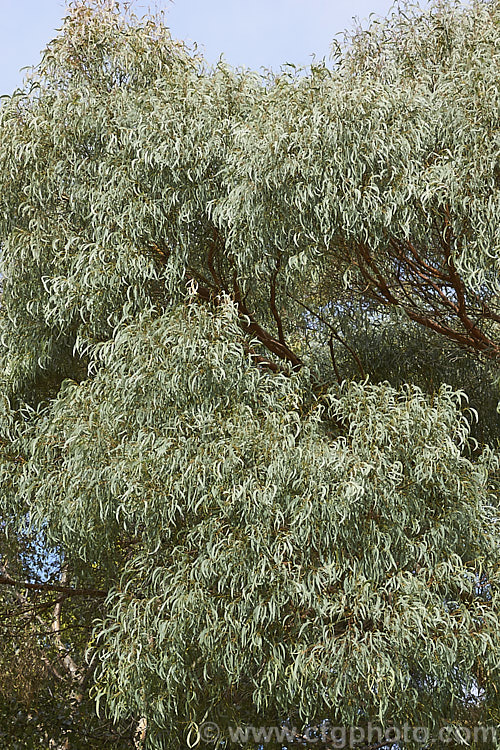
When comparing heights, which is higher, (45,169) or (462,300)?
(45,169)

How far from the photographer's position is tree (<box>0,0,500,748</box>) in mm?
4070

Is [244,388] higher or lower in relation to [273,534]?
higher

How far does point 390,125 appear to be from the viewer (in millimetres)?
4500

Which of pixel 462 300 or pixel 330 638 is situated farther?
pixel 462 300

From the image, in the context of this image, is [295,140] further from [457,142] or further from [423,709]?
[423,709]

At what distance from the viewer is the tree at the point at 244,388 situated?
13.4 ft

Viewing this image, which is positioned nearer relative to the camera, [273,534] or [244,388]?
[273,534]

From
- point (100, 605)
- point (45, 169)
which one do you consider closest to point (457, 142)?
point (45, 169)

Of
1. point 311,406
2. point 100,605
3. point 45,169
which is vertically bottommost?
point 100,605

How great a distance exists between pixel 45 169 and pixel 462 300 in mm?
2645

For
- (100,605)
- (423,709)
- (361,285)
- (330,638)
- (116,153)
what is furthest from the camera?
(100,605)

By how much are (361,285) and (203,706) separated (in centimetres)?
272

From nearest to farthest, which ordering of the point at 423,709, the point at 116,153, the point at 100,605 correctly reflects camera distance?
1. the point at 423,709
2. the point at 116,153
3. the point at 100,605

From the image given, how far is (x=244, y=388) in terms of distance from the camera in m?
4.48
